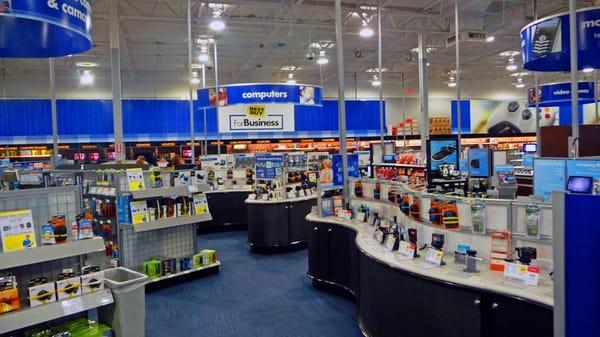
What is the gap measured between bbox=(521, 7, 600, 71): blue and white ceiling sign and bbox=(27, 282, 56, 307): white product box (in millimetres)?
5452

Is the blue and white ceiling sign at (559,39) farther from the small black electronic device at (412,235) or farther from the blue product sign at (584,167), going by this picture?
the small black electronic device at (412,235)

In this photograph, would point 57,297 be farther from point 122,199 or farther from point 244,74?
point 244,74

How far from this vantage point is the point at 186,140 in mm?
19344

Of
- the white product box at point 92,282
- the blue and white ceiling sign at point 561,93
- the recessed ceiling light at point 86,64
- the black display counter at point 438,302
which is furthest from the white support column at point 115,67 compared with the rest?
the blue and white ceiling sign at point 561,93

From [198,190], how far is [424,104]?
757cm

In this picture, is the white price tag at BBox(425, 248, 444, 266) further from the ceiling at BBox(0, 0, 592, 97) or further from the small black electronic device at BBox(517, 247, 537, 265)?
the ceiling at BBox(0, 0, 592, 97)

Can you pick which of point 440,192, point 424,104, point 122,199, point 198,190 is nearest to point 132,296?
point 440,192

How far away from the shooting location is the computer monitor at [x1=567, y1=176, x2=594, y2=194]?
5.42ft

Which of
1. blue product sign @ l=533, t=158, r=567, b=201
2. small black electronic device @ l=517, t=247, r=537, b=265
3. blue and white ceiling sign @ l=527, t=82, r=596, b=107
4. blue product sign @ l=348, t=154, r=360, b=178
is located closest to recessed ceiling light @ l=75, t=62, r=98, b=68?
blue product sign @ l=348, t=154, r=360, b=178

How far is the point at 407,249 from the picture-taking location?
3.52m

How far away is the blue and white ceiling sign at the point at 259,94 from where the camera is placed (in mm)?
8844

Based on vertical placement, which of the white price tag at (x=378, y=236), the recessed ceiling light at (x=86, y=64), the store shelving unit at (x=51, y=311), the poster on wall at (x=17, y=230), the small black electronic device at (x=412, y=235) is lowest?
the store shelving unit at (x=51, y=311)

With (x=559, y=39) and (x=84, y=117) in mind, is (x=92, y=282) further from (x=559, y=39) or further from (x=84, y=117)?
(x=84, y=117)

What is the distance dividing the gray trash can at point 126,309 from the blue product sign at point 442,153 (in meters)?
2.99
